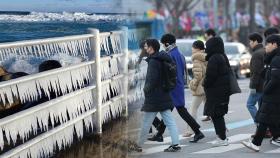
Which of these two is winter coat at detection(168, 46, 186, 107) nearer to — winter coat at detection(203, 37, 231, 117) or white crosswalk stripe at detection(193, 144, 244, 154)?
winter coat at detection(203, 37, 231, 117)

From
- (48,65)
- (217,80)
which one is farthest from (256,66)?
(48,65)

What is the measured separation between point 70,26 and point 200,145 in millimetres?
4500

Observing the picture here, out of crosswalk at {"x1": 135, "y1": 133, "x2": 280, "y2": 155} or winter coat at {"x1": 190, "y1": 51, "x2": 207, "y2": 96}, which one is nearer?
crosswalk at {"x1": 135, "y1": 133, "x2": 280, "y2": 155}

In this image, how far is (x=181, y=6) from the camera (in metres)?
55.1

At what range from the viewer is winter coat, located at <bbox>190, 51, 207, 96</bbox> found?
11055 millimetres

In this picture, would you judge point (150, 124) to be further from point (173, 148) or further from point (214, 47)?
point (214, 47)

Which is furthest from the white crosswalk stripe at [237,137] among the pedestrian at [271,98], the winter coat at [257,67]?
the pedestrian at [271,98]

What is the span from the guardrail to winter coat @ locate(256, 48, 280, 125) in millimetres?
1666

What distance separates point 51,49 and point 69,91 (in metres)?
0.62

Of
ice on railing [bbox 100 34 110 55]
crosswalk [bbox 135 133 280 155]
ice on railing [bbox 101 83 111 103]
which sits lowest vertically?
crosswalk [bbox 135 133 280 155]

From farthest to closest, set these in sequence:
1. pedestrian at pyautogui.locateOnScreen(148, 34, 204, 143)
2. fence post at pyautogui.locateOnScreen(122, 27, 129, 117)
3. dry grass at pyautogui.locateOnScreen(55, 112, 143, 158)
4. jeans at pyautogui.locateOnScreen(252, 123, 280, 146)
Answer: pedestrian at pyautogui.locateOnScreen(148, 34, 204, 143)
jeans at pyautogui.locateOnScreen(252, 123, 280, 146)
fence post at pyautogui.locateOnScreen(122, 27, 129, 117)
dry grass at pyautogui.locateOnScreen(55, 112, 143, 158)

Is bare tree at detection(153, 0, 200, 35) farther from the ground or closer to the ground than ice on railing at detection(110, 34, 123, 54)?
closer to the ground

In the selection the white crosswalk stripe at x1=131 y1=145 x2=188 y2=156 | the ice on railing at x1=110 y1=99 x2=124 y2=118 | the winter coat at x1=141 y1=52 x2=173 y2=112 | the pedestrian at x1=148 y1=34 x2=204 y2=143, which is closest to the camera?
the ice on railing at x1=110 y1=99 x2=124 y2=118

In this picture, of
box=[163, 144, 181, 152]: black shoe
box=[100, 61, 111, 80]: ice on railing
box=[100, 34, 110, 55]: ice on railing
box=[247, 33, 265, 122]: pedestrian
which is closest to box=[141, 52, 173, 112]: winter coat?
box=[163, 144, 181, 152]: black shoe
